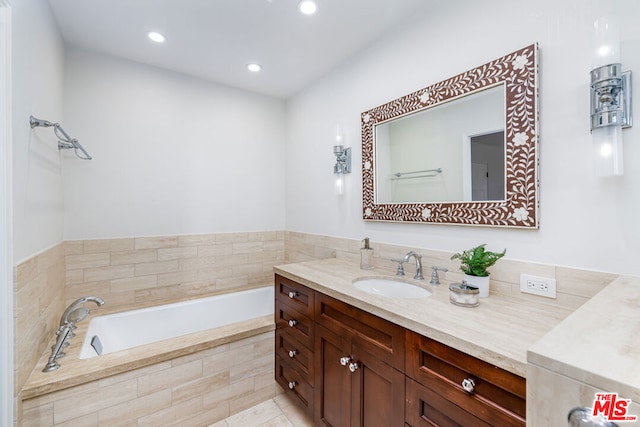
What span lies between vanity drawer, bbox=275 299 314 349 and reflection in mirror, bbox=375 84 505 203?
40.1 inches

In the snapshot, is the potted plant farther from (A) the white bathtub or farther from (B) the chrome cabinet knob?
(A) the white bathtub

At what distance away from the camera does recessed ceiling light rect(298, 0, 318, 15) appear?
171 cm

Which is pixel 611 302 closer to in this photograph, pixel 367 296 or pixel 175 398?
pixel 367 296

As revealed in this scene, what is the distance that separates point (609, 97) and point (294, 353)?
2.06m

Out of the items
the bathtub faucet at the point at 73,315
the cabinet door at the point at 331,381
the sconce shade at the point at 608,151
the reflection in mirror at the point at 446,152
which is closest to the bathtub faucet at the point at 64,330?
the bathtub faucet at the point at 73,315

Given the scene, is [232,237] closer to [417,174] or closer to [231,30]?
[231,30]

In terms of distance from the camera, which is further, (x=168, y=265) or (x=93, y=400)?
(x=168, y=265)

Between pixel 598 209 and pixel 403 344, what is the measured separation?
0.97 m

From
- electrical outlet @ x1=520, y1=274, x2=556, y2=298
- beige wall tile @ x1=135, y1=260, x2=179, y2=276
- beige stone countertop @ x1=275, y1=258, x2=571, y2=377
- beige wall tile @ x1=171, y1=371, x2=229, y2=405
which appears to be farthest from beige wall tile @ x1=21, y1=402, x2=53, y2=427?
electrical outlet @ x1=520, y1=274, x2=556, y2=298

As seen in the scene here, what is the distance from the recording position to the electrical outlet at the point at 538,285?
1.24 metres

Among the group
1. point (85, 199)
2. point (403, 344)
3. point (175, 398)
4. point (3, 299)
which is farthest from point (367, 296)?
point (85, 199)

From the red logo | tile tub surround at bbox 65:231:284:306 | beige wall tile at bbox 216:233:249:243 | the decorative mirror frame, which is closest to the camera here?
the red logo

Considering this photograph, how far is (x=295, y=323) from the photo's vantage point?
188cm

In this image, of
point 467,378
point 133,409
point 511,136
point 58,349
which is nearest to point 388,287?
point 467,378
